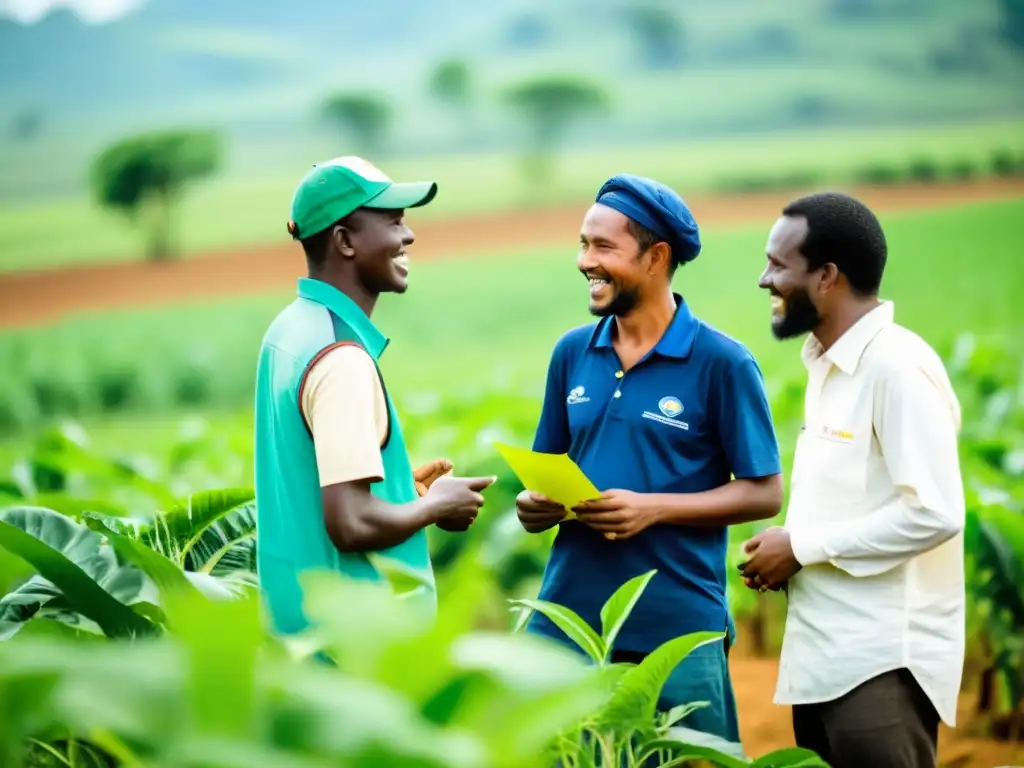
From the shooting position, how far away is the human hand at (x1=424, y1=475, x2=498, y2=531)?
2480mm

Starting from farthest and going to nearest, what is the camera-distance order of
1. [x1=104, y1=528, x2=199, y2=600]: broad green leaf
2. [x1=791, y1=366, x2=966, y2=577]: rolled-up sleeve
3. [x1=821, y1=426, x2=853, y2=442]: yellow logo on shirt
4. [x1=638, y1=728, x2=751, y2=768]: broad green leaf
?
[x1=821, y1=426, x2=853, y2=442]: yellow logo on shirt → [x1=791, y1=366, x2=966, y2=577]: rolled-up sleeve → [x1=638, y1=728, x2=751, y2=768]: broad green leaf → [x1=104, y1=528, x2=199, y2=600]: broad green leaf

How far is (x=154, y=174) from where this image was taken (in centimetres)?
1817

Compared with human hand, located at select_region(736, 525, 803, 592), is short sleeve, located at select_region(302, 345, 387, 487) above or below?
above

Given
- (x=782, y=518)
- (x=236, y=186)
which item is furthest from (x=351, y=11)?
(x=782, y=518)

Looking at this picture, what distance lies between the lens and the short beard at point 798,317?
2852mm

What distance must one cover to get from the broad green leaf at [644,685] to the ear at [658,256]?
94cm

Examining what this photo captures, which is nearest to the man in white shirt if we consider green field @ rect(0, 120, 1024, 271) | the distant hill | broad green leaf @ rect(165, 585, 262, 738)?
broad green leaf @ rect(165, 585, 262, 738)

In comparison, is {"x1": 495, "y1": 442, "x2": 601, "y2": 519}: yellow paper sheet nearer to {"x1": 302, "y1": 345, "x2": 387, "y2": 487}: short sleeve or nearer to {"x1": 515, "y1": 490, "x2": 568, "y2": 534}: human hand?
{"x1": 515, "y1": 490, "x2": 568, "y2": 534}: human hand

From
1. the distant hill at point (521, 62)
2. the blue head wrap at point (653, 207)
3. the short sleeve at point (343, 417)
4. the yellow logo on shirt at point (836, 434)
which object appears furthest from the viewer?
the distant hill at point (521, 62)

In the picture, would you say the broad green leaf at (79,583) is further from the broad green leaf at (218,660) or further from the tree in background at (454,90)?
the tree in background at (454,90)

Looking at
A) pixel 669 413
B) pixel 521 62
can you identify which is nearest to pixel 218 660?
pixel 669 413

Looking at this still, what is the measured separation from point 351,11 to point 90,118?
5.27 meters

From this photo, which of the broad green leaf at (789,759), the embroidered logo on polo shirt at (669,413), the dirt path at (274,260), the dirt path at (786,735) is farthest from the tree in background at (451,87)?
the broad green leaf at (789,759)

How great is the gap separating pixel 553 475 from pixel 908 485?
0.69 metres
